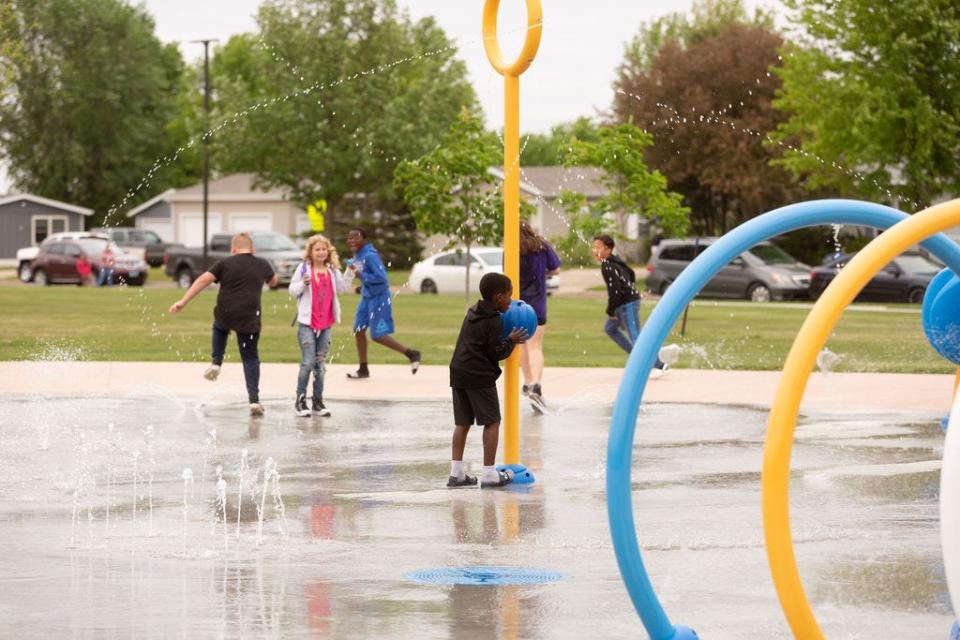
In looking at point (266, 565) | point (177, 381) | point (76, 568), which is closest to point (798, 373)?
point (266, 565)

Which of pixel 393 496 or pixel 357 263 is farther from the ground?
pixel 357 263

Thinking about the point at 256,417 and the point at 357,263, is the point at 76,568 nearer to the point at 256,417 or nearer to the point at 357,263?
the point at 256,417

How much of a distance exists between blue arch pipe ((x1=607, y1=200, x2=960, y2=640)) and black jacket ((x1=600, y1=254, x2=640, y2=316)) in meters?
10.5

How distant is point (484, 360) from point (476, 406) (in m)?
0.29

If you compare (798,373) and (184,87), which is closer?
(798,373)

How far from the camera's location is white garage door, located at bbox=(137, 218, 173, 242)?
3233 inches

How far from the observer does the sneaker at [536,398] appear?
14.4 m

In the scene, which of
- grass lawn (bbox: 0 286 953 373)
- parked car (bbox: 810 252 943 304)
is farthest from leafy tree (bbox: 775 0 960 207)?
grass lawn (bbox: 0 286 953 373)

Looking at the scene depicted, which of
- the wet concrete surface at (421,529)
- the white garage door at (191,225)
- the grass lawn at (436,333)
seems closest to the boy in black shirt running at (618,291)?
the grass lawn at (436,333)

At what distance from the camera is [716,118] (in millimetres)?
52750

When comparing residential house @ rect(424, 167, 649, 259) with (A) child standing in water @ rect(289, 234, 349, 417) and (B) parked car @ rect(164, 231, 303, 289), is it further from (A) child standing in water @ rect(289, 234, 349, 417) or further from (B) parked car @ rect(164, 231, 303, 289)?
(A) child standing in water @ rect(289, 234, 349, 417)

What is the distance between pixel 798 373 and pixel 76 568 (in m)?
3.96

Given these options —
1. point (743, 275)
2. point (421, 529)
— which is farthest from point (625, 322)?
point (743, 275)

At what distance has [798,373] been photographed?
530cm
